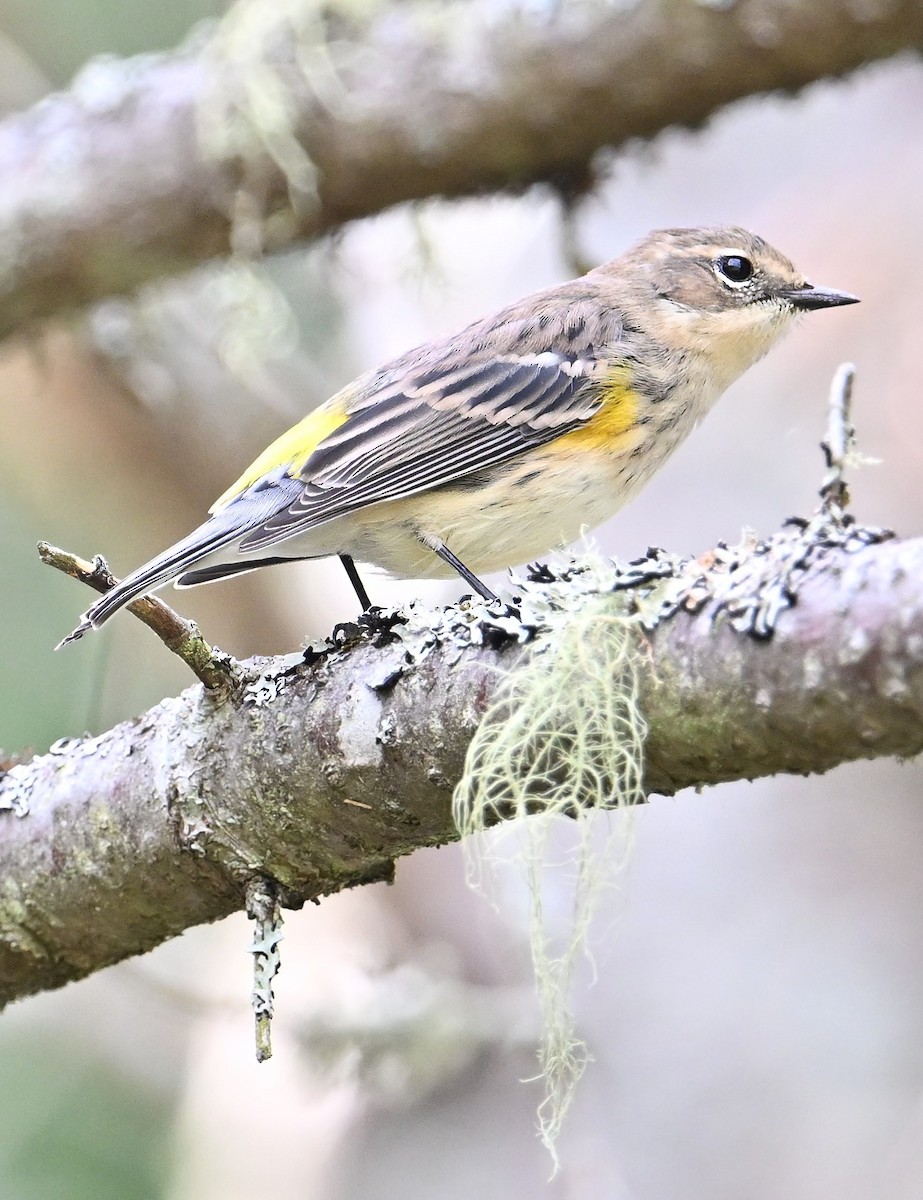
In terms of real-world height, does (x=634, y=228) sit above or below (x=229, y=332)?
below

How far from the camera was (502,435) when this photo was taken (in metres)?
3.60

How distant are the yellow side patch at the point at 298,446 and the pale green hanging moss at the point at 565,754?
5.23ft

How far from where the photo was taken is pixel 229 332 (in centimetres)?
545

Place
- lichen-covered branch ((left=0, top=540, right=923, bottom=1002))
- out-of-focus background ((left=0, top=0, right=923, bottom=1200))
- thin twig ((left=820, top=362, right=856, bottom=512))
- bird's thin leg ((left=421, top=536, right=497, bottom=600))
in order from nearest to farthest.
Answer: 1. lichen-covered branch ((left=0, top=540, right=923, bottom=1002))
2. thin twig ((left=820, top=362, right=856, bottom=512))
3. bird's thin leg ((left=421, top=536, right=497, bottom=600))
4. out-of-focus background ((left=0, top=0, right=923, bottom=1200))

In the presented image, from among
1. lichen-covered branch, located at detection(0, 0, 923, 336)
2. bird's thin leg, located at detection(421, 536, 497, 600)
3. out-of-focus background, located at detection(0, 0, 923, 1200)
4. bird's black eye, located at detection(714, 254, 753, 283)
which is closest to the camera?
bird's thin leg, located at detection(421, 536, 497, 600)

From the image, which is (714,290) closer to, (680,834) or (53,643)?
(680,834)

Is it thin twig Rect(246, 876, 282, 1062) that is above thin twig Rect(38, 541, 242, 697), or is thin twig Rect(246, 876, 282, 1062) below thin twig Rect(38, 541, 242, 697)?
below

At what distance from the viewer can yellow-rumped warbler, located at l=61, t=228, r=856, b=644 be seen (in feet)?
11.3

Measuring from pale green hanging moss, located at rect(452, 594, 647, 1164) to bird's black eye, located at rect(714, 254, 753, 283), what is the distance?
2.35m

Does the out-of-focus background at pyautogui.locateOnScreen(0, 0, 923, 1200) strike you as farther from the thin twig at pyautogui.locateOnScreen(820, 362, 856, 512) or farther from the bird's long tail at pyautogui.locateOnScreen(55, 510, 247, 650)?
the thin twig at pyautogui.locateOnScreen(820, 362, 856, 512)

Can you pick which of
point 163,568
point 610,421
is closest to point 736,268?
point 610,421

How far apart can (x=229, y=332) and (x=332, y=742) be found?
3.41 m

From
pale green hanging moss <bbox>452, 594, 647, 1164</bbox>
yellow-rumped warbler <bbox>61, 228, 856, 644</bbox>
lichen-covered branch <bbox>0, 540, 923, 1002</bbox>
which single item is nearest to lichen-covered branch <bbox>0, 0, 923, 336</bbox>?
yellow-rumped warbler <bbox>61, 228, 856, 644</bbox>

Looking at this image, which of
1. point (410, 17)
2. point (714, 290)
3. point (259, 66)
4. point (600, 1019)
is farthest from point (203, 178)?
point (600, 1019)
